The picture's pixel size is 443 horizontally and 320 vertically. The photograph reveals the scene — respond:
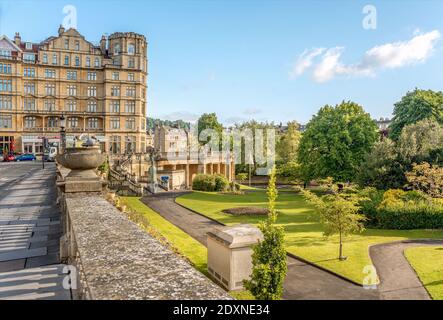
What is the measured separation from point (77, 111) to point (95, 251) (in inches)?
2785

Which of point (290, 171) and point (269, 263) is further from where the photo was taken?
point (290, 171)

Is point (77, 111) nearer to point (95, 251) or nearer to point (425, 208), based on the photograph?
point (425, 208)

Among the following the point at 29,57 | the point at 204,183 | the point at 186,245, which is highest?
the point at 29,57

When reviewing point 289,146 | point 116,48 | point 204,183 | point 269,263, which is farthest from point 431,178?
point 116,48

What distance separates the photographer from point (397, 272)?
55.3 feet

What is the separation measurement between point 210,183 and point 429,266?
33.2m

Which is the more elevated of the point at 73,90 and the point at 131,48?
the point at 131,48

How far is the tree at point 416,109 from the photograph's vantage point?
1831 inches

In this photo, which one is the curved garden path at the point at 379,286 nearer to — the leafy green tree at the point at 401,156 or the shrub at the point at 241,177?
the leafy green tree at the point at 401,156

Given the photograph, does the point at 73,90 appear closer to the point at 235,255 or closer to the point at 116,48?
the point at 116,48

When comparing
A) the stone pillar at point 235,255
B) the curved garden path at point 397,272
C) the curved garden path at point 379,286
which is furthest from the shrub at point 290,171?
the stone pillar at point 235,255

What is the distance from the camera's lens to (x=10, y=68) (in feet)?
211

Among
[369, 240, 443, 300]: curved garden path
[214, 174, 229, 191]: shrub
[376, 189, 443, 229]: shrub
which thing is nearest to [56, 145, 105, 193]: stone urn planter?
[369, 240, 443, 300]: curved garden path

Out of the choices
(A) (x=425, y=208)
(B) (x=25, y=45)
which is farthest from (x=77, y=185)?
(B) (x=25, y=45)
